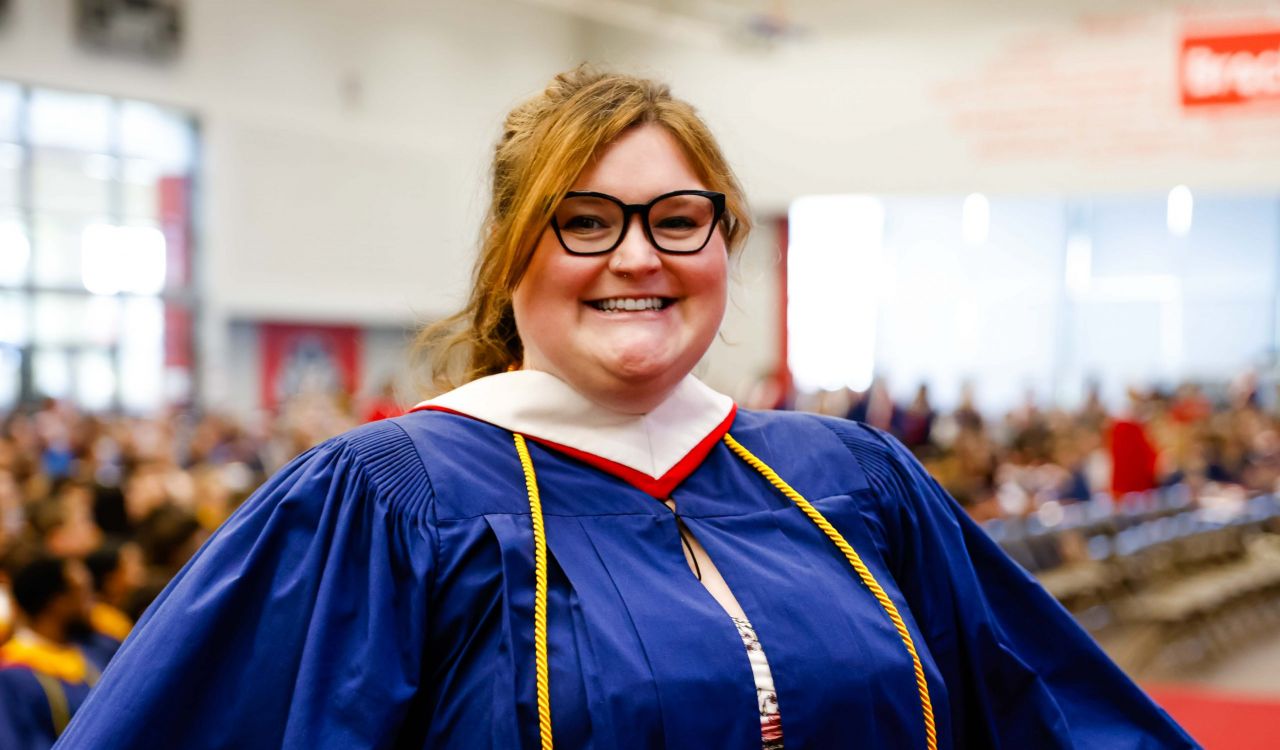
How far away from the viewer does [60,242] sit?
13.1m

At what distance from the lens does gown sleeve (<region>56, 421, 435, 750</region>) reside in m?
1.15

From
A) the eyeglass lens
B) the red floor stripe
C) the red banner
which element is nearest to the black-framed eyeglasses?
the eyeglass lens

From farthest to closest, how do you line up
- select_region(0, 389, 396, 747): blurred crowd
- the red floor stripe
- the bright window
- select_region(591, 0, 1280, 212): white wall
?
the bright window, select_region(591, 0, 1280, 212): white wall, select_region(0, 389, 396, 747): blurred crowd, the red floor stripe

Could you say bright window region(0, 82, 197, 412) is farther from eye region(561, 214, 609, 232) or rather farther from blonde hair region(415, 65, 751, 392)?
eye region(561, 214, 609, 232)

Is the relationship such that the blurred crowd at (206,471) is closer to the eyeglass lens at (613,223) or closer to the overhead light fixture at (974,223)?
the eyeglass lens at (613,223)

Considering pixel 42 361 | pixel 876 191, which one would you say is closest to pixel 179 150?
pixel 42 361

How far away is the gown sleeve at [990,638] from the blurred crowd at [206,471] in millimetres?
2077

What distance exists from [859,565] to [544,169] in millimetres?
544

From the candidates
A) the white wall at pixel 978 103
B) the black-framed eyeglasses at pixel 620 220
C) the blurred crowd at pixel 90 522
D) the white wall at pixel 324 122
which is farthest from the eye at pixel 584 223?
the white wall at pixel 324 122

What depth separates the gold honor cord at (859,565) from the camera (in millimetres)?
1371

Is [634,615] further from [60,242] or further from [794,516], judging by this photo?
[60,242]

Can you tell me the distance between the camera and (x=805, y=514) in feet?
4.74

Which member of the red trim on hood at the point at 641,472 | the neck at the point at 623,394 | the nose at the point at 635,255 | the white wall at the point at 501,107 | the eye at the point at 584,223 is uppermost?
the white wall at the point at 501,107

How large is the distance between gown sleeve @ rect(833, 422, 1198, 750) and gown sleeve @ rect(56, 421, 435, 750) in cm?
56
